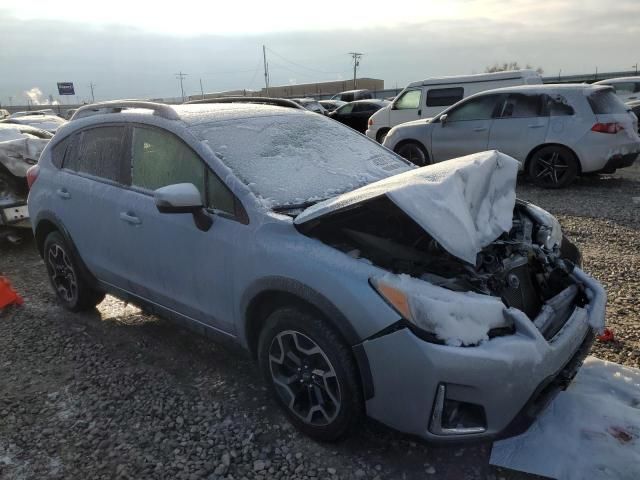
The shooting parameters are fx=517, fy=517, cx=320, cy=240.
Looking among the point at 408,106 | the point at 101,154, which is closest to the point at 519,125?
the point at 408,106

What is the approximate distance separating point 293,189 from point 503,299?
1279 millimetres

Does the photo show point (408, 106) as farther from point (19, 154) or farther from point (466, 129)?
point (19, 154)

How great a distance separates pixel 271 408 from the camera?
2.99 metres

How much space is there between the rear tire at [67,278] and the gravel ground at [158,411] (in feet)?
0.45

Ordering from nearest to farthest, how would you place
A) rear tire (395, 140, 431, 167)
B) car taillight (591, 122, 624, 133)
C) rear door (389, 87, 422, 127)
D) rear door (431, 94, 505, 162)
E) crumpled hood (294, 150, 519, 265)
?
crumpled hood (294, 150, 519, 265) < car taillight (591, 122, 624, 133) < rear door (431, 94, 505, 162) < rear tire (395, 140, 431, 167) < rear door (389, 87, 422, 127)

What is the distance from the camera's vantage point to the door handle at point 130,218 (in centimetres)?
335

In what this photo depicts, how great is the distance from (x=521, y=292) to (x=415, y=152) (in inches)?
310

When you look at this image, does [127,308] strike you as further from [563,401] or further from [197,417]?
[563,401]

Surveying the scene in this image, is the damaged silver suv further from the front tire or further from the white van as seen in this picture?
the white van

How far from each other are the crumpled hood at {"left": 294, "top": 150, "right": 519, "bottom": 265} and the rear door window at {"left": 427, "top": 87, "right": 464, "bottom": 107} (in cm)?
1040

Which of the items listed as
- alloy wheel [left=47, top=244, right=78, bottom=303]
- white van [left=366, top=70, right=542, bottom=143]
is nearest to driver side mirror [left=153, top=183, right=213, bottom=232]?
alloy wheel [left=47, top=244, right=78, bottom=303]

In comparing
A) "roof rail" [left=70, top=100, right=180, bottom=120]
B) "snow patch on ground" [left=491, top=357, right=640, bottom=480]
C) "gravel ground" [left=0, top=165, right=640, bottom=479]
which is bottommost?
"gravel ground" [left=0, top=165, right=640, bottom=479]

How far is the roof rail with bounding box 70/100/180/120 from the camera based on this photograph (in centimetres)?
335

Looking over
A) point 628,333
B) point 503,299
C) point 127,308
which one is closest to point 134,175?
point 127,308
